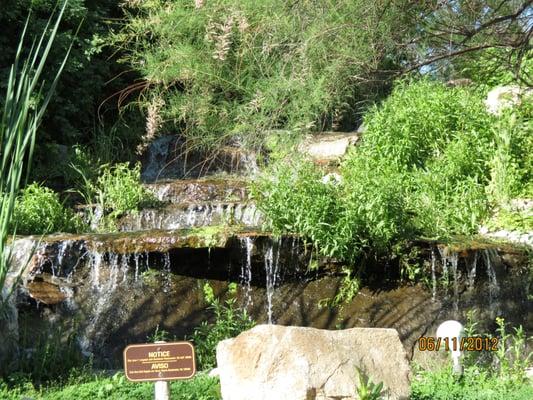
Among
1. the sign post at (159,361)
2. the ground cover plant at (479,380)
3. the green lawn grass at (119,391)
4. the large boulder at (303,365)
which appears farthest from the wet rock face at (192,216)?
the sign post at (159,361)

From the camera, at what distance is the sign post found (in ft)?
14.4

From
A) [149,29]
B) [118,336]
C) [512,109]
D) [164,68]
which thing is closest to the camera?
[118,336]

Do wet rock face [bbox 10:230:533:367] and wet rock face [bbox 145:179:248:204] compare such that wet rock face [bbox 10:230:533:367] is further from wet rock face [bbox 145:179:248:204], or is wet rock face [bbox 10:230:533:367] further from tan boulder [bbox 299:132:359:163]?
tan boulder [bbox 299:132:359:163]

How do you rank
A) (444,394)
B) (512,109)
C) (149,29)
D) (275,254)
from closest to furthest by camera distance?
→ (444,394) → (275,254) → (512,109) → (149,29)

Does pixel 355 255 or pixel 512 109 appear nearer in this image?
pixel 355 255

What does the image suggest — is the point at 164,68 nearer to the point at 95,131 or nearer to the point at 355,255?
the point at 95,131

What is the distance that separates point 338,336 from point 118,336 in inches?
145

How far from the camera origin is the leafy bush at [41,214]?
989 centimetres

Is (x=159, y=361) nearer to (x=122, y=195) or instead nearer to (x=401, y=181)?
(x=401, y=181)

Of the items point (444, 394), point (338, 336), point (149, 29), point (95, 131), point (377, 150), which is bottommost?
point (444, 394)

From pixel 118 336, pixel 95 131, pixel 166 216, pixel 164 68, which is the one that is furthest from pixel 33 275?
pixel 95 131

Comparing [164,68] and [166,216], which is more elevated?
[164,68]

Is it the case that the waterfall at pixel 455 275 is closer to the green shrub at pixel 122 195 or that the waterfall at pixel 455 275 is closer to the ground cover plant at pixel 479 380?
the ground cover plant at pixel 479 380

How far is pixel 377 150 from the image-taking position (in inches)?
414
